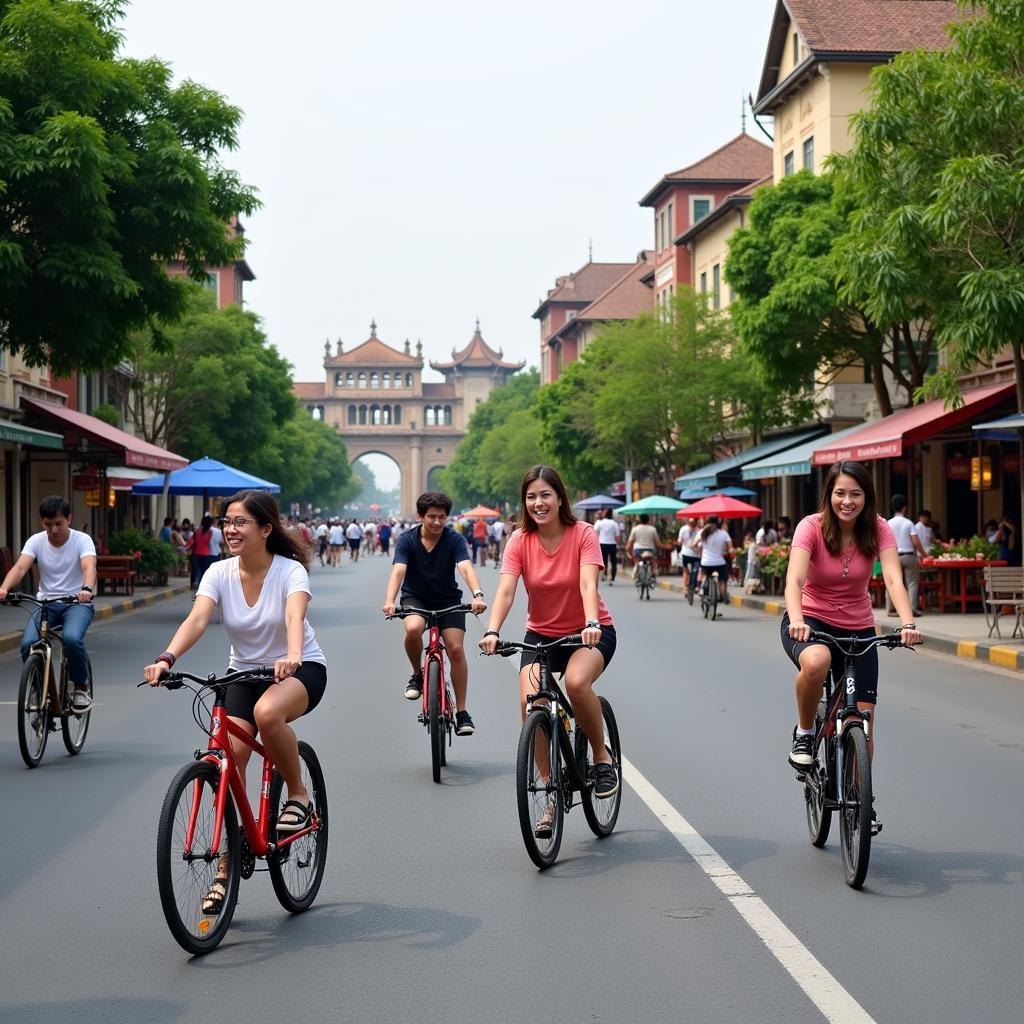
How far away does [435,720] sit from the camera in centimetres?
962

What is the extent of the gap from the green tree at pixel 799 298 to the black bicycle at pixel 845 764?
23.6 metres

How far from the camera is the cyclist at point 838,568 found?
701 cm

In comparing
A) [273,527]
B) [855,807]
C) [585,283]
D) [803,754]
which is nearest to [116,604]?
[803,754]

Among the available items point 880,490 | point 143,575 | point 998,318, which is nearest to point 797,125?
point 880,490

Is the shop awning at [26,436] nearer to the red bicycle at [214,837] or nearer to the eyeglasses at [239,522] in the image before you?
the eyeglasses at [239,522]

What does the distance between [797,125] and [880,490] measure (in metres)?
11.9

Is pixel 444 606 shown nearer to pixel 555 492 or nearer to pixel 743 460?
pixel 555 492

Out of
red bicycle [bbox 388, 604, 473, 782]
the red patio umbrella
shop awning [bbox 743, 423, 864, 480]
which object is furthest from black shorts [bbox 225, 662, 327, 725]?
the red patio umbrella

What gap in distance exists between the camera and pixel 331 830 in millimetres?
7922

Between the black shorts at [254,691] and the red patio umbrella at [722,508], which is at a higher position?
the red patio umbrella at [722,508]

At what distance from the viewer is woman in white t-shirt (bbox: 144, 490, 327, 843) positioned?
594cm

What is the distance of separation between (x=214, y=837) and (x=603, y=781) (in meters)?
2.30

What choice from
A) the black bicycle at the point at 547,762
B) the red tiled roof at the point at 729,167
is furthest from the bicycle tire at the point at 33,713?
Result: the red tiled roof at the point at 729,167

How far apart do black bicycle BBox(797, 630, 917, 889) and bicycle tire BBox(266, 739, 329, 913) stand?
6.87 feet
